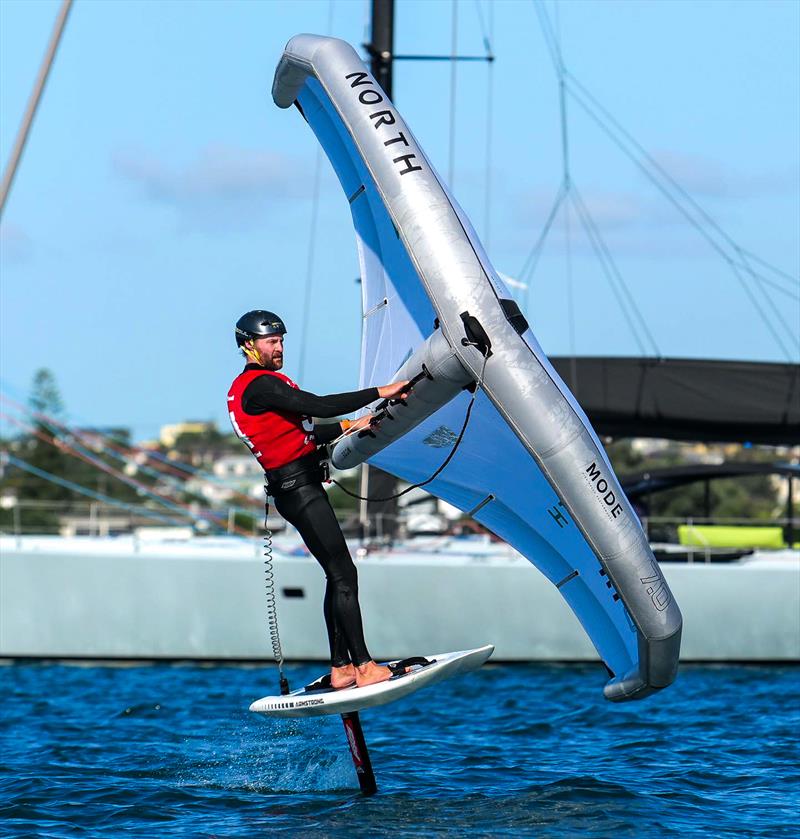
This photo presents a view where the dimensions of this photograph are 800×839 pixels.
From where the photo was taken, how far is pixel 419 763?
10.1 metres

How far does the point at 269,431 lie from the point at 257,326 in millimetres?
602

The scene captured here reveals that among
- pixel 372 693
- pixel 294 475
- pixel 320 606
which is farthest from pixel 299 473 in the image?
pixel 320 606

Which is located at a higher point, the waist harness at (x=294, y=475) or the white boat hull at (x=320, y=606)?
the waist harness at (x=294, y=475)

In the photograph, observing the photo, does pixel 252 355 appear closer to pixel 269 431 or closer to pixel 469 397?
pixel 269 431

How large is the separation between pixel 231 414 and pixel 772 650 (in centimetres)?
1081

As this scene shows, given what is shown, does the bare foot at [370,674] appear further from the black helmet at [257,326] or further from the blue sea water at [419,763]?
the black helmet at [257,326]

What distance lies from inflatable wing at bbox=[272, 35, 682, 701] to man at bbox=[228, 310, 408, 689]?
19.9 inches

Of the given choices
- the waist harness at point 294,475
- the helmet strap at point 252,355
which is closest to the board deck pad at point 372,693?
the waist harness at point 294,475

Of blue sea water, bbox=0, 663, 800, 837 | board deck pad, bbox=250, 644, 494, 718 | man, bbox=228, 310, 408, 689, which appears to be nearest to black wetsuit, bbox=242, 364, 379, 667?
man, bbox=228, 310, 408, 689

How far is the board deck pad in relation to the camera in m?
7.61

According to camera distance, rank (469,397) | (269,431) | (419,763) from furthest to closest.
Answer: (419,763), (469,397), (269,431)

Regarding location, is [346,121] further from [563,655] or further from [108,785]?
[563,655]

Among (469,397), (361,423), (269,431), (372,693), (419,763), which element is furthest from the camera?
(419,763)

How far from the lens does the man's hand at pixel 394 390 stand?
783cm
